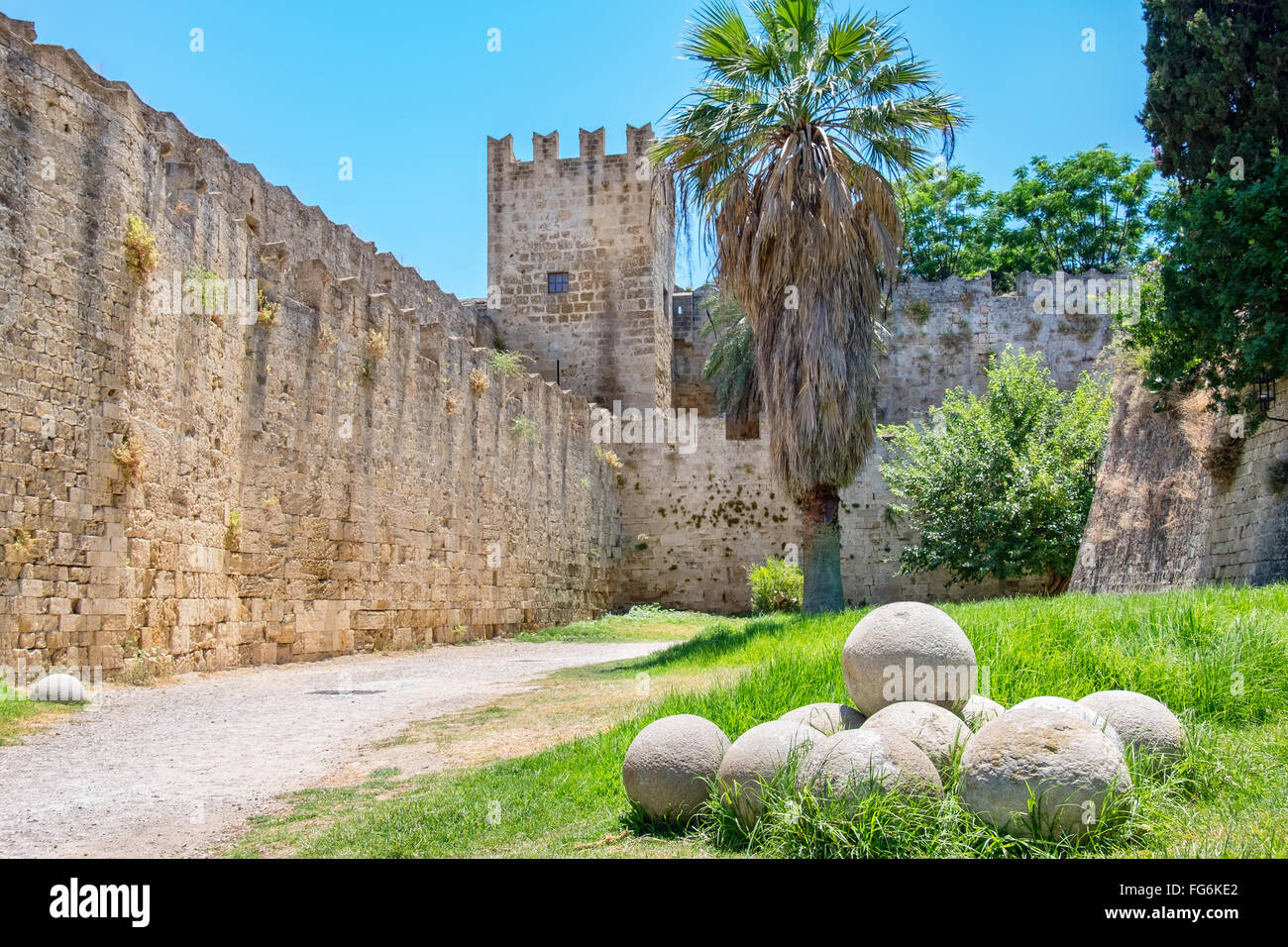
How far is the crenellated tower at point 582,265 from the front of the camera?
28312 mm

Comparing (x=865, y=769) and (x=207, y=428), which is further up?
(x=207, y=428)

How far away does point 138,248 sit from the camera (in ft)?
34.7

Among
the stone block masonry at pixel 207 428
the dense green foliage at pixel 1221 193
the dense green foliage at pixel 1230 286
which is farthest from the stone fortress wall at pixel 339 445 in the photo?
the dense green foliage at pixel 1221 193

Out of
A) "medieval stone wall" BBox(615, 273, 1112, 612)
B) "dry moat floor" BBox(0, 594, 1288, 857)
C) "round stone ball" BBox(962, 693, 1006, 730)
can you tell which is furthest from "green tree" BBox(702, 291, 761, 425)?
"round stone ball" BBox(962, 693, 1006, 730)

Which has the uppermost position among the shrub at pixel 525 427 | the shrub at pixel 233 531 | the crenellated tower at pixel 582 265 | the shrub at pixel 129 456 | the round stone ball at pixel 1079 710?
the crenellated tower at pixel 582 265

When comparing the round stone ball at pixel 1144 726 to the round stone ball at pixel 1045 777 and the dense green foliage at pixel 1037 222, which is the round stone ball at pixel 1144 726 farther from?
the dense green foliage at pixel 1037 222

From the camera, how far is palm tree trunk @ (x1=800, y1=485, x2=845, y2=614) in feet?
47.9

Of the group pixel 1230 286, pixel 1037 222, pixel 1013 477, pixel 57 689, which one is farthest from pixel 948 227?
pixel 57 689

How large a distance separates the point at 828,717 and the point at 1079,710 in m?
1.18

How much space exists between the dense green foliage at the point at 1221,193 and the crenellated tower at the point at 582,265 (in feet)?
50.1

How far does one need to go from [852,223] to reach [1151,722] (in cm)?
1052

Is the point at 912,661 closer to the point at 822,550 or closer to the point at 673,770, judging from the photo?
the point at 673,770
